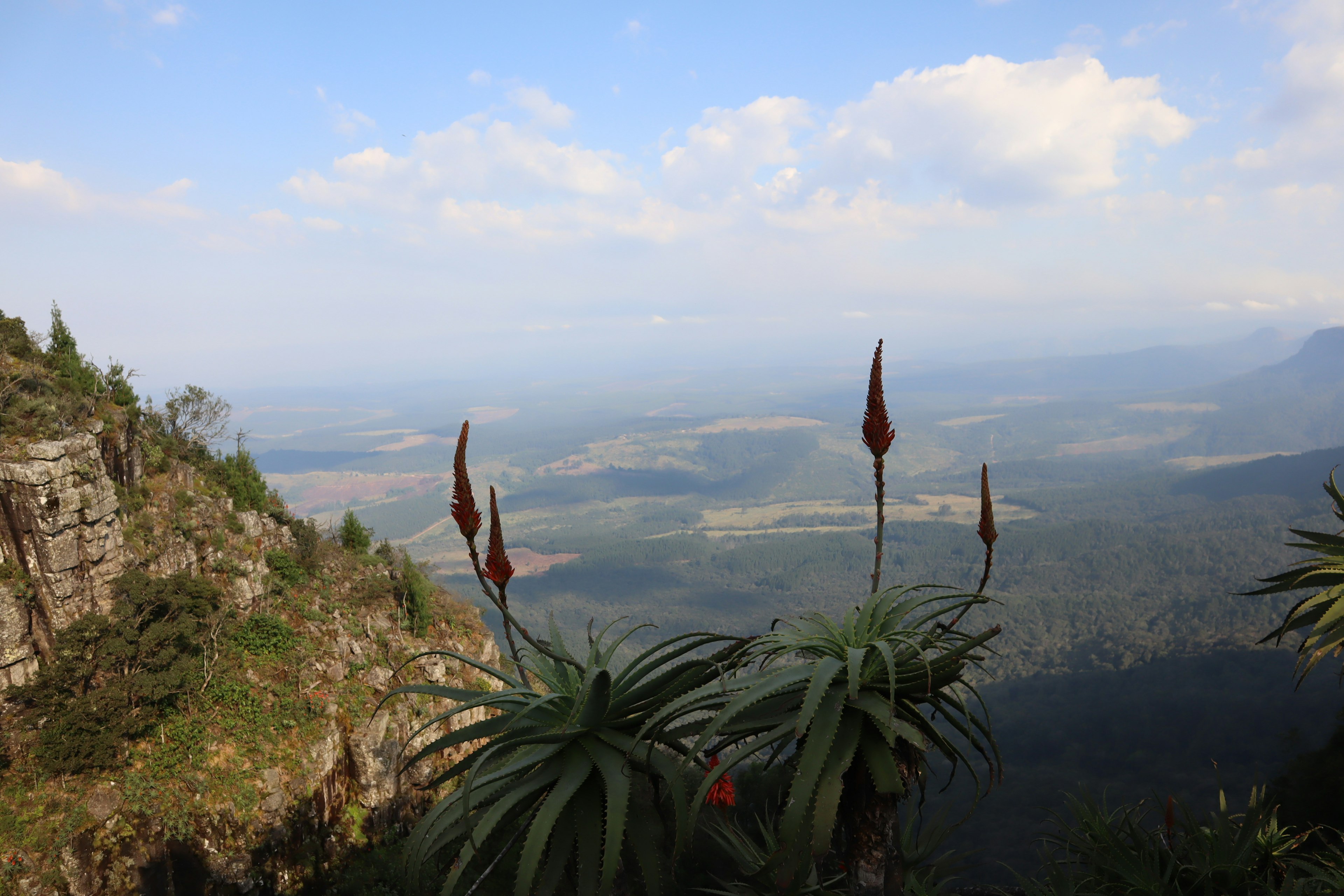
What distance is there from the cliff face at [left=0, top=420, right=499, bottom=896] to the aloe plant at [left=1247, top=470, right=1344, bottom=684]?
15.6 meters

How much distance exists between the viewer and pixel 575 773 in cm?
331

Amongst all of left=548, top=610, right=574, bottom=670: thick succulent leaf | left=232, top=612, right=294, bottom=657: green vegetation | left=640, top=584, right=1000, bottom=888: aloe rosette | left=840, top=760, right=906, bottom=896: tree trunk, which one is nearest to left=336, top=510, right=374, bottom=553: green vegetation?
left=232, top=612, right=294, bottom=657: green vegetation

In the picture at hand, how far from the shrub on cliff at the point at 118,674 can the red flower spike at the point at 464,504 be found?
21456mm

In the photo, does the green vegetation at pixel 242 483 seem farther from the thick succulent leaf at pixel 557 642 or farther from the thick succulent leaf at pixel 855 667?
the thick succulent leaf at pixel 855 667

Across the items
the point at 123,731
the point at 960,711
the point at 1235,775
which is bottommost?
the point at 1235,775

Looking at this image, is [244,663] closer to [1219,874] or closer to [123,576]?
[123,576]

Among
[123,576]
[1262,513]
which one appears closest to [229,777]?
[123,576]

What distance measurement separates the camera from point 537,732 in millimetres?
3598

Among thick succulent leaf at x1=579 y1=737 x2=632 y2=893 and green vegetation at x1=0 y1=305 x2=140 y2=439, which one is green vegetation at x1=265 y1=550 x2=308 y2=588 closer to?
green vegetation at x1=0 y1=305 x2=140 y2=439

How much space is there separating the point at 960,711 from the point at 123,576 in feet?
84.0

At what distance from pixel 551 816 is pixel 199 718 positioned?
22.7m

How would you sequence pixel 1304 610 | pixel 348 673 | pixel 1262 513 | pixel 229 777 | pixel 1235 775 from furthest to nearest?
pixel 1262 513 < pixel 1235 775 < pixel 348 673 < pixel 229 777 < pixel 1304 610

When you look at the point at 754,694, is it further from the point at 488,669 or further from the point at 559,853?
the point at 488,669

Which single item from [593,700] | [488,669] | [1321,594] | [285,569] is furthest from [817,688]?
[285,569]
